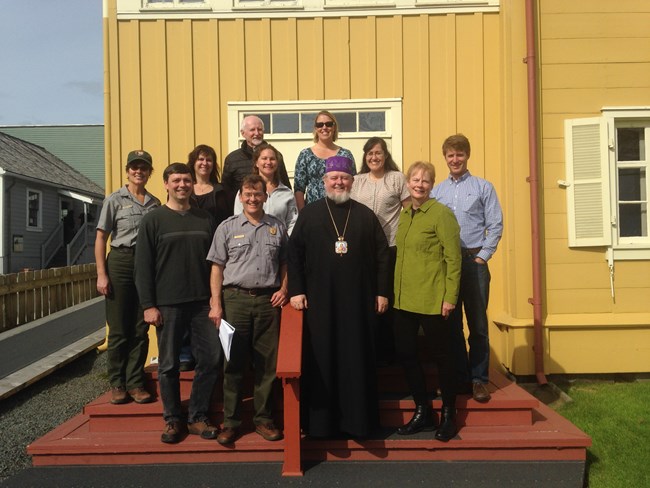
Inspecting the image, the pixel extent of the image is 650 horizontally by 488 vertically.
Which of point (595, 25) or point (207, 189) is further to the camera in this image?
point (595, 25)

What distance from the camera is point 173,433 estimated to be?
3.38m

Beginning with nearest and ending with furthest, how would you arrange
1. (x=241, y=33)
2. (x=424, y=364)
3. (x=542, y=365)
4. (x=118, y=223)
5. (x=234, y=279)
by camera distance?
(x=234, y=279)
(x=118, y=223)
(x=424, y=364)
(x=542, y=365)
(x=241, y=33)

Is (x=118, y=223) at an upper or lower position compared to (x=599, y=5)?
lower

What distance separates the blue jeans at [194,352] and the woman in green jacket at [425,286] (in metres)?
1.20

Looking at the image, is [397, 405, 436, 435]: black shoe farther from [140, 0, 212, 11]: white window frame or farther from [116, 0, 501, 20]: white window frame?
[140, 0, 212, 11]: white window frame

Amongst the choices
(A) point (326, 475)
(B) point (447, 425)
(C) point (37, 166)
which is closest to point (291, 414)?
(A) point (326, 475)

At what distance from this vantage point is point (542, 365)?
5230 mm

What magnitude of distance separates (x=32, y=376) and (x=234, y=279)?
128 inches

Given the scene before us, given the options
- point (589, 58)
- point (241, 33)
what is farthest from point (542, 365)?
point (241, 33)

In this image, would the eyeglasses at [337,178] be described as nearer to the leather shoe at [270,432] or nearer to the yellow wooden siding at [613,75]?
the leather shoe at [270,432]

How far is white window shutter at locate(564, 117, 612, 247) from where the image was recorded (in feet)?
17.1

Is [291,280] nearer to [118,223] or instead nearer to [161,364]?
[161,364]

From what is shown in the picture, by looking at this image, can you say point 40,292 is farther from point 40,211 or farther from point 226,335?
point 40,211

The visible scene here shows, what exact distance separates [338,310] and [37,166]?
64.6 feet
